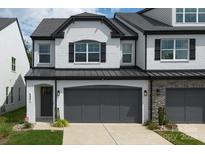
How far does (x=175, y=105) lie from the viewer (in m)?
20.2

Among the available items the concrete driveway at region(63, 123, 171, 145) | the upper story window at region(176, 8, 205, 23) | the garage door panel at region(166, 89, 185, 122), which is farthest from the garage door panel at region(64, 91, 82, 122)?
the upper story window at region(176, 8, 205, 23)

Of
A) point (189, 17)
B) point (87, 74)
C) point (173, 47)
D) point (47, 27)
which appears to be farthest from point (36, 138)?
point (189, 17)

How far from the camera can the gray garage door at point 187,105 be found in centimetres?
2019

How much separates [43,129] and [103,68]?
6704mm

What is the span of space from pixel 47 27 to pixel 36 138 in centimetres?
1255

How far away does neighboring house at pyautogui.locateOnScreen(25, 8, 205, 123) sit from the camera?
65.4ft

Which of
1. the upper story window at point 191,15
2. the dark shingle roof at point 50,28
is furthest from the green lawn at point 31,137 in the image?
the upper story window at point 191,15

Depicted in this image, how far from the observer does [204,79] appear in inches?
785

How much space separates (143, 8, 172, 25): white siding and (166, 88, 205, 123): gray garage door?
A: 5.60m

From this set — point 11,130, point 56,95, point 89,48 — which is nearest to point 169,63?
point 89,48

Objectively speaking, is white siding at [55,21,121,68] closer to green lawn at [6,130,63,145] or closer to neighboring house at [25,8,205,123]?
neighboring house at [25,8,205,123]

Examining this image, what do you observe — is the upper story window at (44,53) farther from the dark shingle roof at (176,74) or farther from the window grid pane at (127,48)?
the dark shingle roof at (176,74)

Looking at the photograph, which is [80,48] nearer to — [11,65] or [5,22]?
[11,65]

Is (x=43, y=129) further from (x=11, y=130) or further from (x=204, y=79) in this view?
(x=204, y=79)
